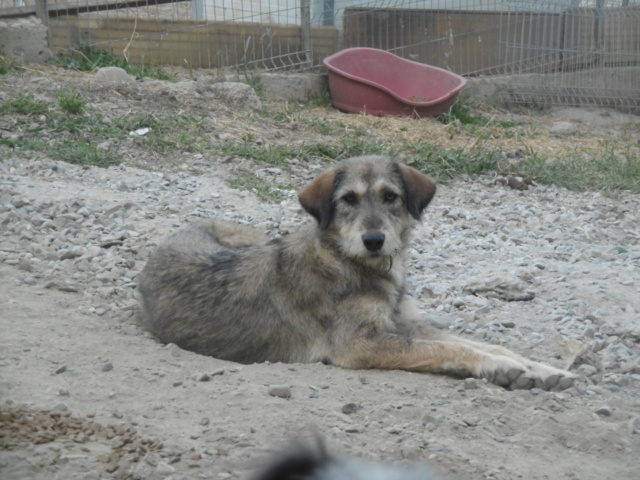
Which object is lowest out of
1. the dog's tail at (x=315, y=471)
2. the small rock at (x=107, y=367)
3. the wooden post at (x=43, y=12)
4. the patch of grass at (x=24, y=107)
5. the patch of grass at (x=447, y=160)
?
the small rock at (x=107, y=367)

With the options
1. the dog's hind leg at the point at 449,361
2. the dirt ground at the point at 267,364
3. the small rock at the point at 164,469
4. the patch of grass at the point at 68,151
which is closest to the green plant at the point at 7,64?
the dirt ground at the point at 267,364

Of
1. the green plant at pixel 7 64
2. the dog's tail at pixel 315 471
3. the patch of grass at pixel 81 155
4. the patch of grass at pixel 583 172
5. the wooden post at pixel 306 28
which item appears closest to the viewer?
the dog's tail at pixel 315 471

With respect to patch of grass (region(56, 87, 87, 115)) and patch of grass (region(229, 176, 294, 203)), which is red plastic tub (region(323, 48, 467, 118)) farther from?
patch of grass (region(56, 87, 87, 115))

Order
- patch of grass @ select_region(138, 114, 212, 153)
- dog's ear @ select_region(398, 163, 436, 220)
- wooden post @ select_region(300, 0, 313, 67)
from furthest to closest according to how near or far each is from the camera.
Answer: wooden post @ select_region(300, 0, 313, 67), patch of grass @ select_region(138, 114, 212, 153), dog's ear @ select_region(398, 163, 436, 220)

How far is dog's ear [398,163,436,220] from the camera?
5578 mm

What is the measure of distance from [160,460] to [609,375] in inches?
110

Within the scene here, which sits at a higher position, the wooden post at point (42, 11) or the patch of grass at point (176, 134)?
the wooden post at point (42, 11)

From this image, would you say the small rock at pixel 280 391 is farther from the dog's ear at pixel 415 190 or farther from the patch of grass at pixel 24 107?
the patch of grass at pixel 24 107

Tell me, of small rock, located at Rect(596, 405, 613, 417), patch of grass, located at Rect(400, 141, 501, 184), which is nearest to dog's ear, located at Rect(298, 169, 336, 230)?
small rock, located at Rect(596, 405, 613, 417)

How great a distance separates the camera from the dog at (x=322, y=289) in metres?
5.26

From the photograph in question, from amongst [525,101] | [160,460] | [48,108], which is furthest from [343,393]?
[525,101]

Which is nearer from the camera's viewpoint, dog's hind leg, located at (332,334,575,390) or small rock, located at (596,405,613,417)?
small rock, located at (596,405,613,417)

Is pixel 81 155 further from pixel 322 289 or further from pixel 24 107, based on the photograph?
pixel 322 289

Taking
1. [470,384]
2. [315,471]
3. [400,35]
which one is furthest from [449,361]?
[400,35]
